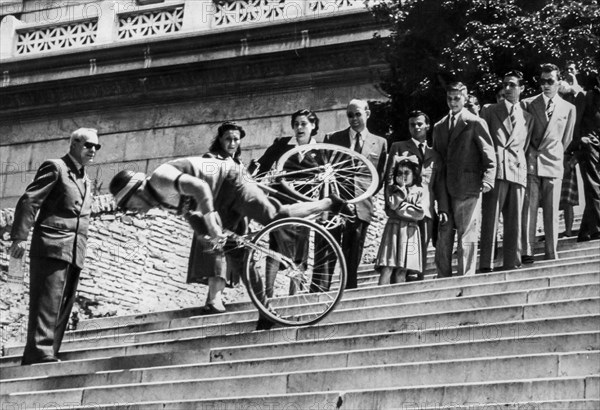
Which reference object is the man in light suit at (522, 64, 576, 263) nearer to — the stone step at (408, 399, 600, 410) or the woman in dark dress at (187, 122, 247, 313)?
the woman in dark dress at (187, 122, 247, 313)

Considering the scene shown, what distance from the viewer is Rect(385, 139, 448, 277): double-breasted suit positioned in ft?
51.4

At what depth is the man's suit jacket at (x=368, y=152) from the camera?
15602mm

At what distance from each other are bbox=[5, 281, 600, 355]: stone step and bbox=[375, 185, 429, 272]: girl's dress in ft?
5.33

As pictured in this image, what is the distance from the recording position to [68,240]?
1393 centimetres

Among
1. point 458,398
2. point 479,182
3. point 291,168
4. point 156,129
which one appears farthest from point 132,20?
point 458,398

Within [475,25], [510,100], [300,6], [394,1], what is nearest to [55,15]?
[300,6]

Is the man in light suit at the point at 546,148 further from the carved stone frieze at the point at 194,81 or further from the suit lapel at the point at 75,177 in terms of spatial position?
the carved stone frieze at the point at 194,81

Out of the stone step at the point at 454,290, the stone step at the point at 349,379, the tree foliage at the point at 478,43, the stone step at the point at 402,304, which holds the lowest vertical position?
the stone step at the point at 349,379

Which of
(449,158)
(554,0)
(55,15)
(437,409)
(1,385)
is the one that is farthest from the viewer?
(55,15)

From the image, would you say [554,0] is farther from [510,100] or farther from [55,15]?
[55,15]

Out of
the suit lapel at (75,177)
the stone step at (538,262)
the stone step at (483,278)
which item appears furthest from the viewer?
the stone step at (538,262)

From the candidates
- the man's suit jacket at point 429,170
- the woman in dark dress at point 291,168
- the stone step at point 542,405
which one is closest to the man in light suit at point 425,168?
the man's suit jacket at point 429,170

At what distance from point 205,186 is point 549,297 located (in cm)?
280

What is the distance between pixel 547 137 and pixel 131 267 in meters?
6.59
